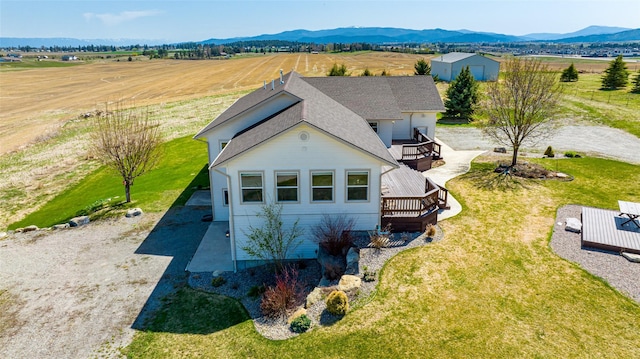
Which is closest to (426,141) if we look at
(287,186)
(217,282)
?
(287,186)

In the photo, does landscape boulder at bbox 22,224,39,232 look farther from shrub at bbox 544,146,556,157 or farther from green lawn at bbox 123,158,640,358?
shrub at bbox 544,146,556,157

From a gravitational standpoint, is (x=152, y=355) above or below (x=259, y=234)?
below

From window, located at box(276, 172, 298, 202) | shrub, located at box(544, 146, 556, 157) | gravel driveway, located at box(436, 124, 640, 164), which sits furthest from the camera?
gravel driveway, located at box(436, 124, 640, 164)

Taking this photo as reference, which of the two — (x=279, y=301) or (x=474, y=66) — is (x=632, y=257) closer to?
(x=279, y=301)

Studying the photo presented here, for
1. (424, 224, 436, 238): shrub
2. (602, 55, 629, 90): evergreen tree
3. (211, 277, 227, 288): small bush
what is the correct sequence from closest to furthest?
1. (211, 277, 227, 288): small bush
2. (424, 224, 436, 238): shrub
3. (602, 55, 629, 90): evergreen tree

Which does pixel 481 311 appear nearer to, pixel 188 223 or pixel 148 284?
pixel 148 284

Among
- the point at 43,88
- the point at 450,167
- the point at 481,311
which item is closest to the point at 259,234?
the point at 481,311

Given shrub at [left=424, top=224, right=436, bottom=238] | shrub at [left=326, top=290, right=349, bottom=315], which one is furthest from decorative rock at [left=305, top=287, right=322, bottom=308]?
shrub at [left=424, top=224, right=436, bottom=238]
